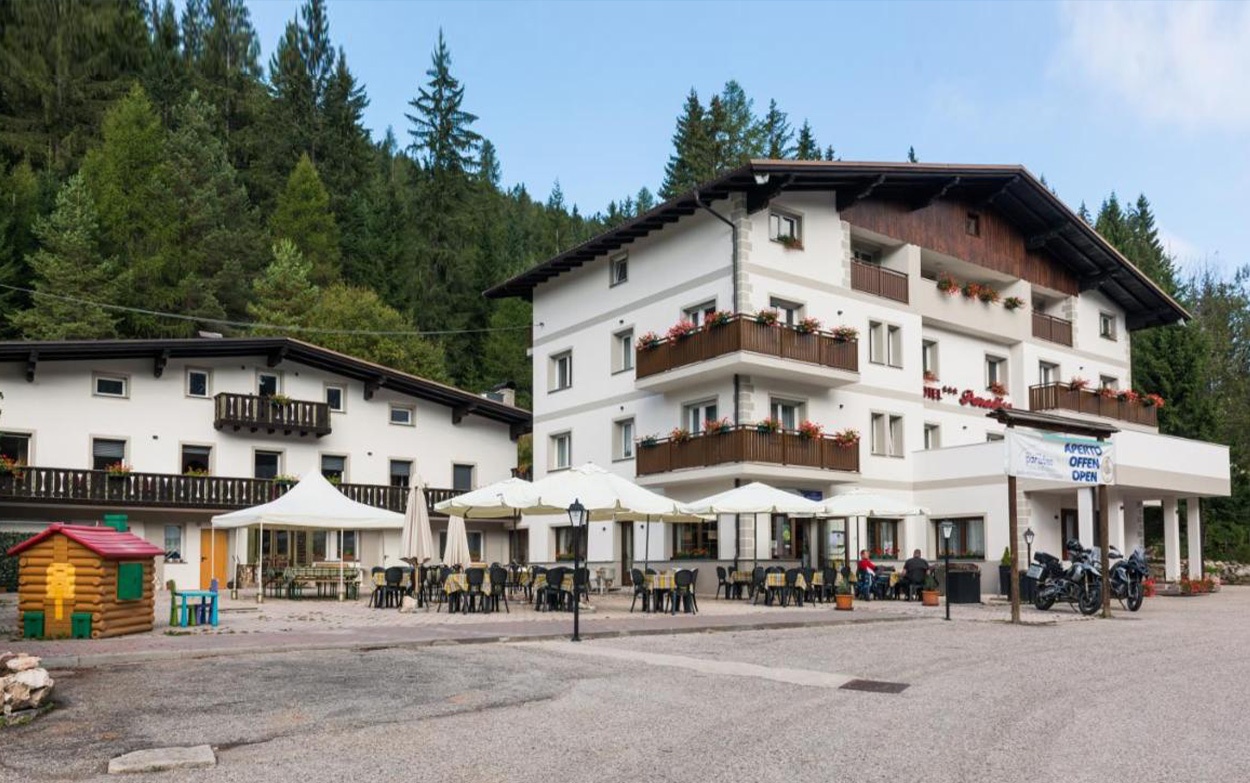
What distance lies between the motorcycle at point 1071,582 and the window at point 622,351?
13.4 meters

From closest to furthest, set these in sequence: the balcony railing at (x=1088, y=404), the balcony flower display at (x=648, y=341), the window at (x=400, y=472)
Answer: the balcony flower display at (x=648, y=341) → the balcony railing at (x=1088, y=404) → the window at (x=400, y=472)

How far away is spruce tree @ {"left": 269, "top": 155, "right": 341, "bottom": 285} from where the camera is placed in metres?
57.8

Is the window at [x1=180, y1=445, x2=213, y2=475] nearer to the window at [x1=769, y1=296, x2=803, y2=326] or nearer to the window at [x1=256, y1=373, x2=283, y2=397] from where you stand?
the window at [x1=256, y1=373, x2=283, y2=397]

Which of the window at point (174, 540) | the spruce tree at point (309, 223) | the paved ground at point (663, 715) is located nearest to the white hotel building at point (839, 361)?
the window at point (174, 540)

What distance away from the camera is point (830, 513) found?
25594mm

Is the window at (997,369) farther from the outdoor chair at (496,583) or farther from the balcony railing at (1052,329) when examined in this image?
the outdoor chair at (496,583)

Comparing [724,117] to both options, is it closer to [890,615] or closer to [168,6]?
[168,6]

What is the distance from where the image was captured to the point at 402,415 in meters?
39.7

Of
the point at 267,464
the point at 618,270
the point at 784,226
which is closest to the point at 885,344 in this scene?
the point at 784,226

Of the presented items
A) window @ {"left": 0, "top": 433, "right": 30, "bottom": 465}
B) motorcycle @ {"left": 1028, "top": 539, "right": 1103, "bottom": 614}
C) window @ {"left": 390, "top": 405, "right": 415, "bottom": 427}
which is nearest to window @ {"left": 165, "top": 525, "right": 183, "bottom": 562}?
window @ {"left": 0, "top": 433, "right": 30, "bottom": 465}

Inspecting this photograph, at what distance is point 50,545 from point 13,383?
62.5 feet

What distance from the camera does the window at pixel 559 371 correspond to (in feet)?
119

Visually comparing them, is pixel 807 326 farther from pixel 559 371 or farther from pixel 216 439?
pixel 216 439

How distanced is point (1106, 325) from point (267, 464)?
28.7 m
